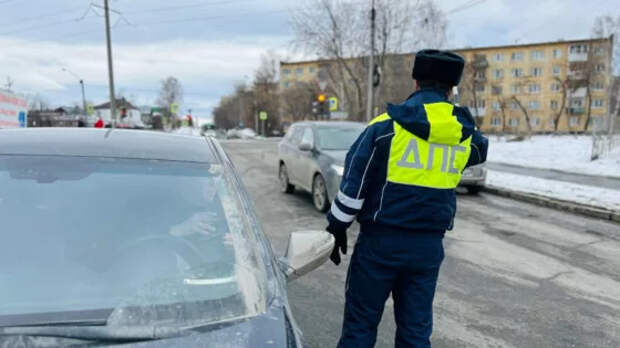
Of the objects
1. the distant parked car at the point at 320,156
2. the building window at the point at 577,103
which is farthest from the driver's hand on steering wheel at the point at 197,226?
the building window at the point at 577,103

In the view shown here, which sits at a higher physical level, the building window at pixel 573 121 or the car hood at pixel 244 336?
the building window at pixel 573 121

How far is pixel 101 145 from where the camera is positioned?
7.54ft

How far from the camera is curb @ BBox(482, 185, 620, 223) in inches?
310

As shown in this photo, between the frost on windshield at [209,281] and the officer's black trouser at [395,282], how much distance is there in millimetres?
653

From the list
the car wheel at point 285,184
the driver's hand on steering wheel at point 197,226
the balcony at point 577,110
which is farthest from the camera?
the balcony at point 577,110

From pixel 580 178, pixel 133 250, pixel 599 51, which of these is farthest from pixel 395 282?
pixel 599 51

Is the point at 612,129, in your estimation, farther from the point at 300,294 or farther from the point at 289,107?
the point at 289,107

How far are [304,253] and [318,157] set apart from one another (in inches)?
231

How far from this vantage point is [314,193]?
8.12 meters

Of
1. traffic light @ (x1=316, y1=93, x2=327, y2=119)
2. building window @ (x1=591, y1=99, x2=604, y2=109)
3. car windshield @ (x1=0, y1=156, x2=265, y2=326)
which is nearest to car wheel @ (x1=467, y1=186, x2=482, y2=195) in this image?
car windshield @ (x1=0, y1=156, x2=265, y2=326)

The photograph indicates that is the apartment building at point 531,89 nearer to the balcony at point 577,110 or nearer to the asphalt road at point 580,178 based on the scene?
the balcony at point 577,110

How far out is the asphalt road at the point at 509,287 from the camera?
338 cm

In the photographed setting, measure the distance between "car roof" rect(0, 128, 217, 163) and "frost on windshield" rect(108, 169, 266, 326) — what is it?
0.31 metres

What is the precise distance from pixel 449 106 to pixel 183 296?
1.53 metres
